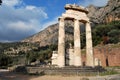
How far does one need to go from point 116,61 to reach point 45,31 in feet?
A: 490

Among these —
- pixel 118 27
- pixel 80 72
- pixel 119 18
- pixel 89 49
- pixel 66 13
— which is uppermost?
pixel 119 18

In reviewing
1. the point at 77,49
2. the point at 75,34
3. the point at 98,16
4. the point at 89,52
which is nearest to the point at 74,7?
the point at 75,34

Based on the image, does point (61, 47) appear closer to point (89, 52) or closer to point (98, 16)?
point (89, 52)

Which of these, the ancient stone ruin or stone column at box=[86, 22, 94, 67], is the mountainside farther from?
the ancient stone ruin

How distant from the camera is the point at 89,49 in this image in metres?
36.6

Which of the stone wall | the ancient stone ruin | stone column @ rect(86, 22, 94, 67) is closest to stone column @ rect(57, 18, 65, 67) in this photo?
the ancient stone ruin

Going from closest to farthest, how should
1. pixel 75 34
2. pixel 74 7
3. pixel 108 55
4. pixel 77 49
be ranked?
1. pixel 77 49
2. pixel 75 34
3. pixel 74 7
4. pixel 108 55

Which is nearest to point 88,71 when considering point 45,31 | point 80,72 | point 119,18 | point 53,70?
point 80,72

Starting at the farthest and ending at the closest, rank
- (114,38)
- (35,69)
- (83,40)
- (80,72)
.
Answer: (83,40) → (114,38) → (35,69) → (80,72)

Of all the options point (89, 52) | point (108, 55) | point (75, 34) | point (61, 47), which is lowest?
point (89, 52)

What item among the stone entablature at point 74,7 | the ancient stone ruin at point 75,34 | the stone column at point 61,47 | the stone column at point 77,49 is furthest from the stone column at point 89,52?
the stone column at point 61,47

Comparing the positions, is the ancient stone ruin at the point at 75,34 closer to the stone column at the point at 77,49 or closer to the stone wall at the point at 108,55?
the stone column at the point at 77,49

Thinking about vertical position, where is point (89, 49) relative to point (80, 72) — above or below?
above

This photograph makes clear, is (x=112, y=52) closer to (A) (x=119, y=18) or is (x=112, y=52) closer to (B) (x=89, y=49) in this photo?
(B) (x=89, y=49)
